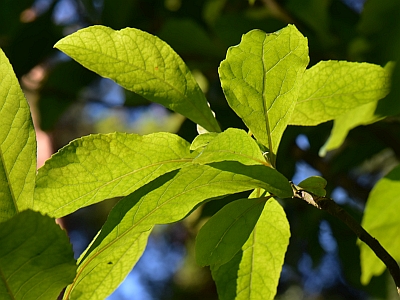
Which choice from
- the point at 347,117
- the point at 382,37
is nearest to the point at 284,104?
the point at 347,117

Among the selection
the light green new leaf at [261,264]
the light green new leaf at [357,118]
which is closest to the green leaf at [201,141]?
the light green new leaf at [261,264]

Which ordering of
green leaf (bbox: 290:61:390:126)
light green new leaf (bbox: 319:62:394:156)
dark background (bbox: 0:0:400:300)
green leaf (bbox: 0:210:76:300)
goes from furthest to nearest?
dark background (bbox: 0:0:400:300) → light green new leaf (bbox: 319:62:394:156) → green leaf (bbox: 290:61:390:126) → green leaf (bbox: 0:210:76:300)

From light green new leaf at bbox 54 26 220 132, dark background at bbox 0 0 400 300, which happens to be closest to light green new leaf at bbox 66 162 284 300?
light green new leaf at bbox 54 26 220 132

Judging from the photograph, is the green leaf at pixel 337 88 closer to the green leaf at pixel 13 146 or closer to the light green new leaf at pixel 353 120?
the light green new leaf at pixel 353 120

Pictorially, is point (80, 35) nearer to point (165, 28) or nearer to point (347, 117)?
point (347, 117)

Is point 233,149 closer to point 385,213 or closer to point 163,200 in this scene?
point 163,200

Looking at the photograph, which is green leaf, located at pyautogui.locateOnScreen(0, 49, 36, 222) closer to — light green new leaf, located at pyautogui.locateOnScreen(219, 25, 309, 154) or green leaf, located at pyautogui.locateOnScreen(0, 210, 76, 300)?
green leaf, located at pyautogui.locateOnScreen(0, 210, 76, 300)

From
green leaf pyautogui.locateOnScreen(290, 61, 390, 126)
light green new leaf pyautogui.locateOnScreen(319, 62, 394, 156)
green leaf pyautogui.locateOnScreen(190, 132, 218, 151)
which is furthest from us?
light green new leaf pyautogui.locateOnScreen(319, 62, 394, 156)
